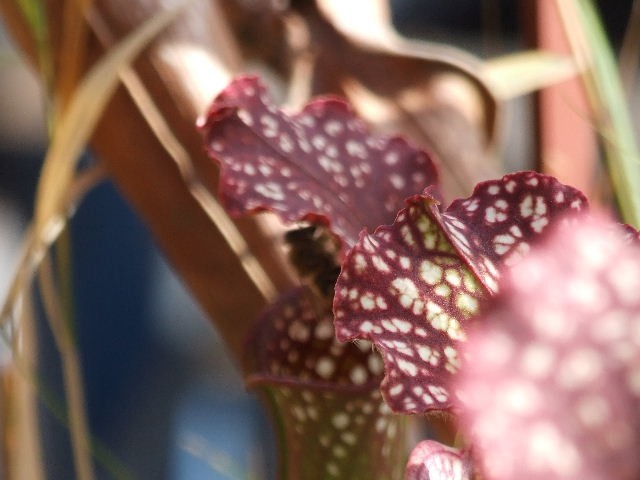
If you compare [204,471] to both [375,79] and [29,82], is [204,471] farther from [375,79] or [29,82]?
[375,79]

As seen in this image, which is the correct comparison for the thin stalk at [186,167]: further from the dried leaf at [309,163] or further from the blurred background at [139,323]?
the blurred background at [139,323]

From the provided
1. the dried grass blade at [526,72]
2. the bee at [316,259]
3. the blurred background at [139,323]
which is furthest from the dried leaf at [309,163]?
the blurred background at [139,323]

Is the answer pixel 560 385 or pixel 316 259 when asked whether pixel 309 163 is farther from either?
pixel 560 385

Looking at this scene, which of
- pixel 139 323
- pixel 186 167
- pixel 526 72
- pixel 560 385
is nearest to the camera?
pixel 560 385

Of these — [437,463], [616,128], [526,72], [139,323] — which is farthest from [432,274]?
[139,323]

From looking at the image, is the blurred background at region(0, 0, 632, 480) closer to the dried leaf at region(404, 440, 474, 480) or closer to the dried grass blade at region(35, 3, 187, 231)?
the dried grass blade at region(35, 3, 187, 231)

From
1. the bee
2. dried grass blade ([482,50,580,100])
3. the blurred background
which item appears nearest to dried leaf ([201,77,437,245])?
the bee
